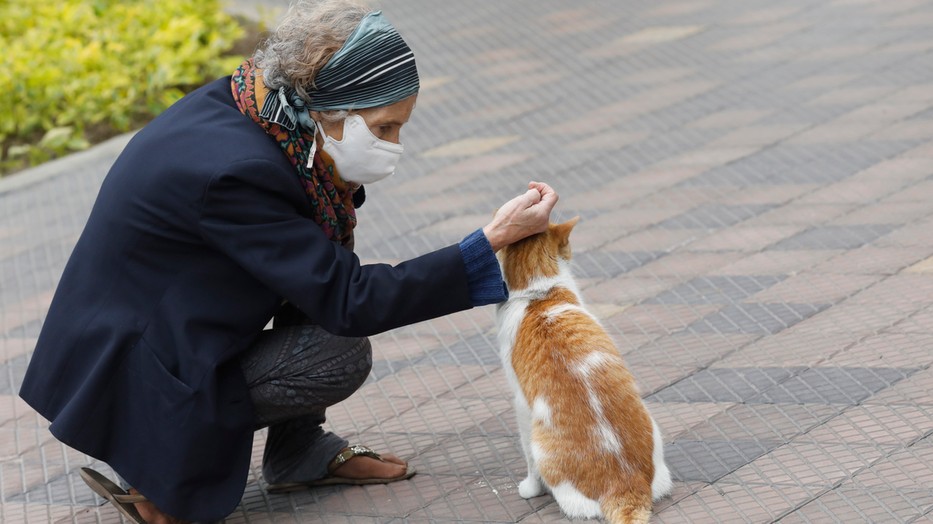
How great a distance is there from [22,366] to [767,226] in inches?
125

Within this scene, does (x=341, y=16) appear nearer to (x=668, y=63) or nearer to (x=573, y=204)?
(x=573, y=204)

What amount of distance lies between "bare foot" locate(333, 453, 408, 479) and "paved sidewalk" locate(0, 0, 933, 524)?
2.5 inches

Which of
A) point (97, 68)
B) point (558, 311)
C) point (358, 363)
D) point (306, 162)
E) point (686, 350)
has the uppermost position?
point (306, 162)

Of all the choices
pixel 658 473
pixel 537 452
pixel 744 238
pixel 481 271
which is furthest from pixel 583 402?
pixel 744 238

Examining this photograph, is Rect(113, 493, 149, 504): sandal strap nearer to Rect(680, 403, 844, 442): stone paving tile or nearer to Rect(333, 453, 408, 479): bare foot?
Rect(333, 453, 408, 479): bare foot

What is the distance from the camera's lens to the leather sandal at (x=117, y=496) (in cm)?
304

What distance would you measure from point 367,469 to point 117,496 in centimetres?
71

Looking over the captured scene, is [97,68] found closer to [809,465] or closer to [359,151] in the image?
[359,151]

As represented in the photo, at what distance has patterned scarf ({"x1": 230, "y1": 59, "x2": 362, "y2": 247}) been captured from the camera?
9.39 feet

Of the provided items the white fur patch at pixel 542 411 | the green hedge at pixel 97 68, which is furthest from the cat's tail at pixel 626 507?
the green hedge at pixel 97 68

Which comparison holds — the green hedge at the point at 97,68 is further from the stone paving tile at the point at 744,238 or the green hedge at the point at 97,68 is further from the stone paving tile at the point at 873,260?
the stone paving tile at the point at 873,260

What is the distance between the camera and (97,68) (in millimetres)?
7887

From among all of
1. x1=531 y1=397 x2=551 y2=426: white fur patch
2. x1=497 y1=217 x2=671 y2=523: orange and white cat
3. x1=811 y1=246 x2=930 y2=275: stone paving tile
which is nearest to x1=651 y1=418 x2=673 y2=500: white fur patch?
Result: x1=497 y1=217 x2=671 y2=523: orange and white cat

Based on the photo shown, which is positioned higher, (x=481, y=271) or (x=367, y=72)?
(x=367, y=72)
